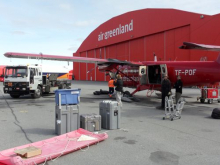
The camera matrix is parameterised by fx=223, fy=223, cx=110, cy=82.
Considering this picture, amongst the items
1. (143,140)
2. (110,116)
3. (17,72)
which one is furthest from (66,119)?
(17,72)

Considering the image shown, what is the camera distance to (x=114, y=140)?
6078 millimetres

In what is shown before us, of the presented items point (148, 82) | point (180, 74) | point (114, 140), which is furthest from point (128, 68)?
point (114, 140)

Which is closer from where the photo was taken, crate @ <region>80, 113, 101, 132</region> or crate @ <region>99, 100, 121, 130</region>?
crate @ <region>80, 113, 101, 132</region>

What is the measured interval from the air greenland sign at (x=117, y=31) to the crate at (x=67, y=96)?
31656 millimetres

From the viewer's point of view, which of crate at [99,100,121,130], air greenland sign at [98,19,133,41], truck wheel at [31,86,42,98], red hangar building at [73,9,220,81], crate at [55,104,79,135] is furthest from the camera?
air greenland sign at [98,19,133,41]

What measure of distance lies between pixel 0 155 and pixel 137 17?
3323 centimetres

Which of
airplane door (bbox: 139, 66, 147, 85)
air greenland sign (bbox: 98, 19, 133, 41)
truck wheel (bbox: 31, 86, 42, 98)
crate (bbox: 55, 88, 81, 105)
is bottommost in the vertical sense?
truck wheel (bbox: 31, 86, 42, 98)

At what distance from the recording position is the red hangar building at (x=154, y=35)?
24.6 m

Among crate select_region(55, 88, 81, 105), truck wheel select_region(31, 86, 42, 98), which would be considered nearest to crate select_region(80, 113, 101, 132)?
crate select_region(55, 88, 81, 105)

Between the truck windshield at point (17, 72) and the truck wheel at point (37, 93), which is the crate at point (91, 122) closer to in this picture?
the truck windshield at point (17, 72)

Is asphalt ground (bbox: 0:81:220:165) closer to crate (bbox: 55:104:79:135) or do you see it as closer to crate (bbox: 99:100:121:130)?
crate (bbox: 99:100:121:130)

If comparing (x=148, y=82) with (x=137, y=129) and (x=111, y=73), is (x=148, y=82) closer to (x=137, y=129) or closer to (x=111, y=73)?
(x=111, y=73)

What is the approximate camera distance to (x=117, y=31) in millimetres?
40594

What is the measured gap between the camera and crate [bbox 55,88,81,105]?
21.6 ft
